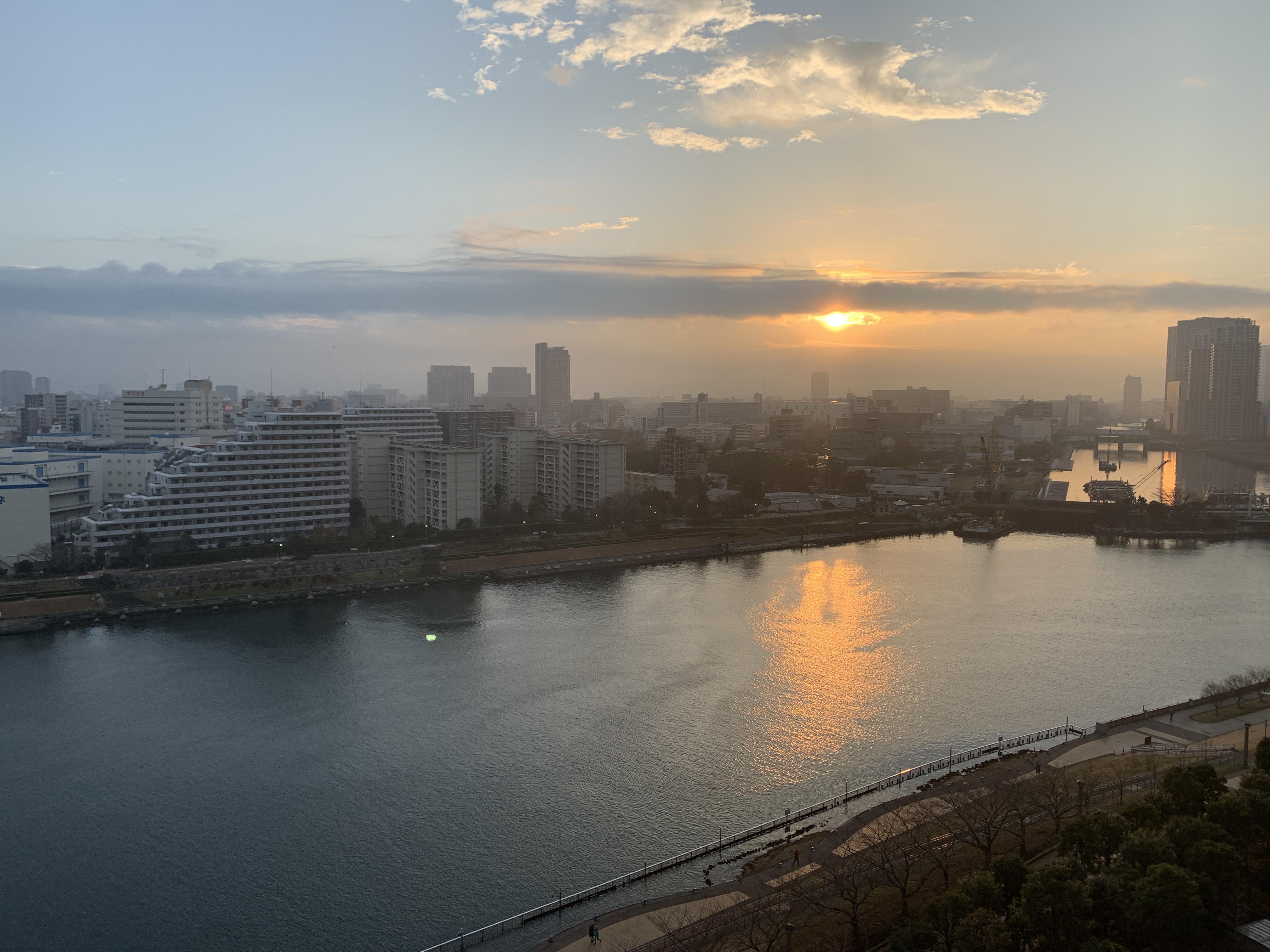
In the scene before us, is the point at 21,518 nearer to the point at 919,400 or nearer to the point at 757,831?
the point at 757,831

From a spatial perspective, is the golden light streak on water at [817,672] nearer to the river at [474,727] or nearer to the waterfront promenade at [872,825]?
the river at [474,727]

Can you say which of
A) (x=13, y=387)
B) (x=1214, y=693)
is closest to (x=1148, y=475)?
(x=1214, y=693)

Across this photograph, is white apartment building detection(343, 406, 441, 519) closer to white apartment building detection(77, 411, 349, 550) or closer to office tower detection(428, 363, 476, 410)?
white apartment building detection(77, 411, 349, 550)

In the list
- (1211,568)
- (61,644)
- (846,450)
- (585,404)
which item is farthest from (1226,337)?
(61,644)

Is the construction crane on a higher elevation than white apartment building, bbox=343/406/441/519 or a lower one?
lower

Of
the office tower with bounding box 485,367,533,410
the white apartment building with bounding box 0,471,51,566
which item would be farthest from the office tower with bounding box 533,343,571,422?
the white apartment building with bounding box 0,471,51,566

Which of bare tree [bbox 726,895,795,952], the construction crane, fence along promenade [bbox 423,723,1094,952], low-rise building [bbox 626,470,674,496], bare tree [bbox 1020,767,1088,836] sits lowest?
fence along promenade [bbox 423,723,1094,952]
